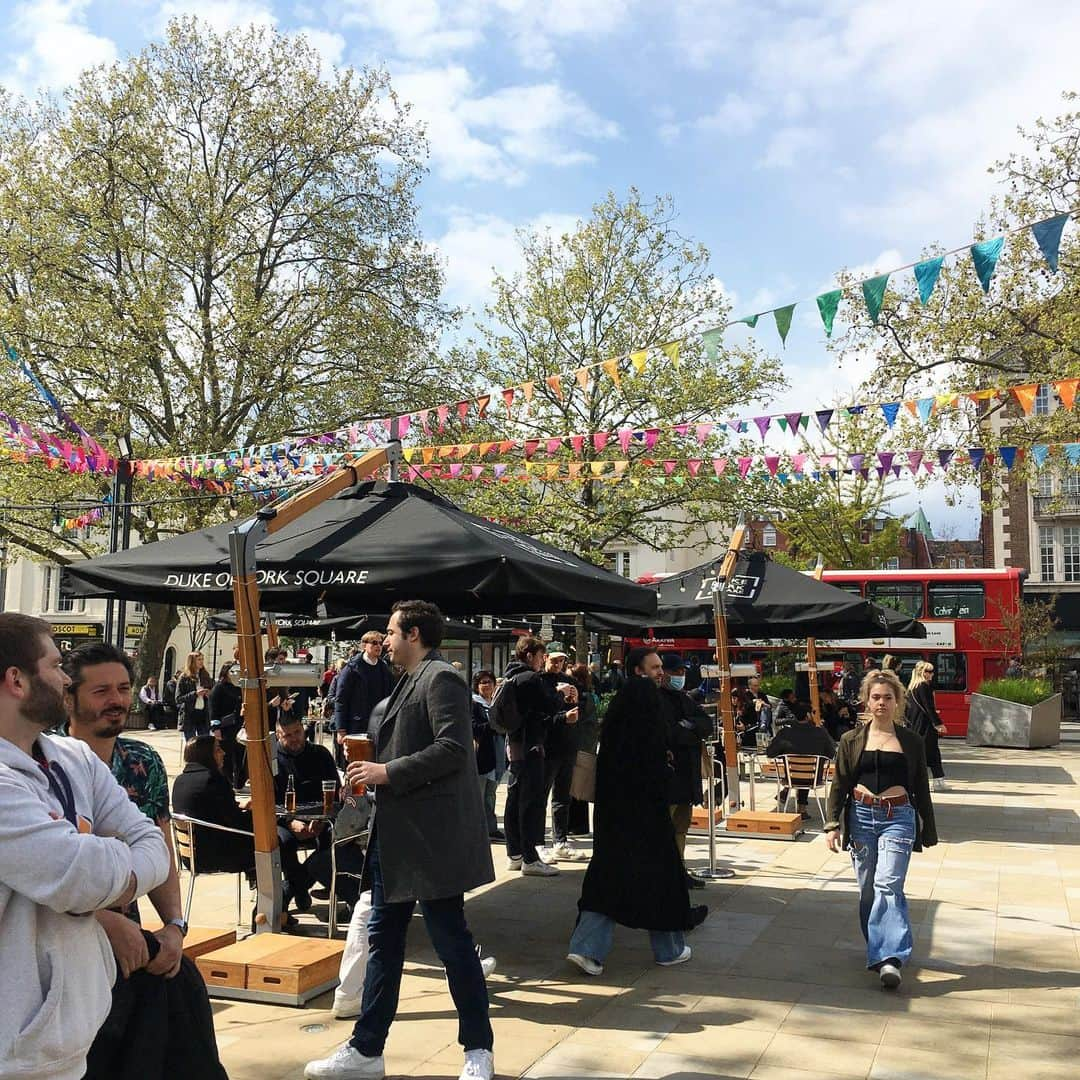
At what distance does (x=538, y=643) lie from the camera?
923 centimetres

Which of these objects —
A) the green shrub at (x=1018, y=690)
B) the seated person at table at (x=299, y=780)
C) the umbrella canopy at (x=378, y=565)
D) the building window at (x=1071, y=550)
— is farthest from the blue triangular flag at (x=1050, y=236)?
the building window at (x=1071, y=550)

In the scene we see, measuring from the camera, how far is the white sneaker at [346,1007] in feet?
16.7

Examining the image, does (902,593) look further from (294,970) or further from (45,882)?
(45,882)

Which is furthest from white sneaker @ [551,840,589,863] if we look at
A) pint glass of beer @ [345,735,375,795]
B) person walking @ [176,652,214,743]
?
person walking @ [176,652,214,743]

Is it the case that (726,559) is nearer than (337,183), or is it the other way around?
(726,559)

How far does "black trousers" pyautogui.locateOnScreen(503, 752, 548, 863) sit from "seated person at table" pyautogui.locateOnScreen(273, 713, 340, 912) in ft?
6.00

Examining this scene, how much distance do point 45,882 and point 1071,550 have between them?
1811 inches

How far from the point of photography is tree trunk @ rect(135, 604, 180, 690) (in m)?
25.8

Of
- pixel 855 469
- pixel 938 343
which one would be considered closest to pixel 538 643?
pixel 855 469

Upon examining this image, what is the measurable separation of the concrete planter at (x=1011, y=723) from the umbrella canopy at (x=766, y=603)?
11.2 m

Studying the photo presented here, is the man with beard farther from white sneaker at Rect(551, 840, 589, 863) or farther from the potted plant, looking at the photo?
the potted plant

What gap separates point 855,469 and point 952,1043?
1222 centimetres

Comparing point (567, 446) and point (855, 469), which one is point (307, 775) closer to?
point (855, 469)

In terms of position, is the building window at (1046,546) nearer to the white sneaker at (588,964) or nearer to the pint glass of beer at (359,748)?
the white sneaker at (588,964)
